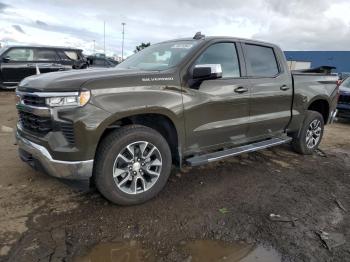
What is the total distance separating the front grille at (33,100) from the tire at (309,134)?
14.4ft

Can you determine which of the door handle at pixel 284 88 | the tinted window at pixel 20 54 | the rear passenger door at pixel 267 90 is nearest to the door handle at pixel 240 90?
the rear passenger door at pixel 267 90

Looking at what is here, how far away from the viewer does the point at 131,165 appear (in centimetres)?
368

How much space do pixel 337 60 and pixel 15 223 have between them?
156 ft

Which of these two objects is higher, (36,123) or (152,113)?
(152,113)

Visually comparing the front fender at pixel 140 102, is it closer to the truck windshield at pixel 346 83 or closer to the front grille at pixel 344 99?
the front grille at pixel 344 99

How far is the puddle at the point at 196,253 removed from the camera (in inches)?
112

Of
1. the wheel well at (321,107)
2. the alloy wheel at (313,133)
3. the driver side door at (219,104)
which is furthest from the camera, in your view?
the wheel well at (321,107)

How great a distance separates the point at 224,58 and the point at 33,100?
2447 mm

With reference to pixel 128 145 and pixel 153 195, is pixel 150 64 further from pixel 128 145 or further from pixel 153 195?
pixel 153 195

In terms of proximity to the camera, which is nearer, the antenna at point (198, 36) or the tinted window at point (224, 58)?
the tinted window at point (224, 58)

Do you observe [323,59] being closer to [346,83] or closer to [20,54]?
[346,83]

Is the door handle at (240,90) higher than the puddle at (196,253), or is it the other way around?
the door handle at (240,90)

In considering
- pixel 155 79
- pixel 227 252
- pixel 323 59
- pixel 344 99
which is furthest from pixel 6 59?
pixel 323 59

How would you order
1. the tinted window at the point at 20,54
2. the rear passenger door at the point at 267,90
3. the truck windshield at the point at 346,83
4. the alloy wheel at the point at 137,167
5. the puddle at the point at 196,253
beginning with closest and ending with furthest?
the puddle at the point at 196,253 → the alloy wheel at the point at 137,167 → the rear passenger door at the point at 267,90 → the truck windshield at the point at 346,83 → the tinted window at the point at 20,54
